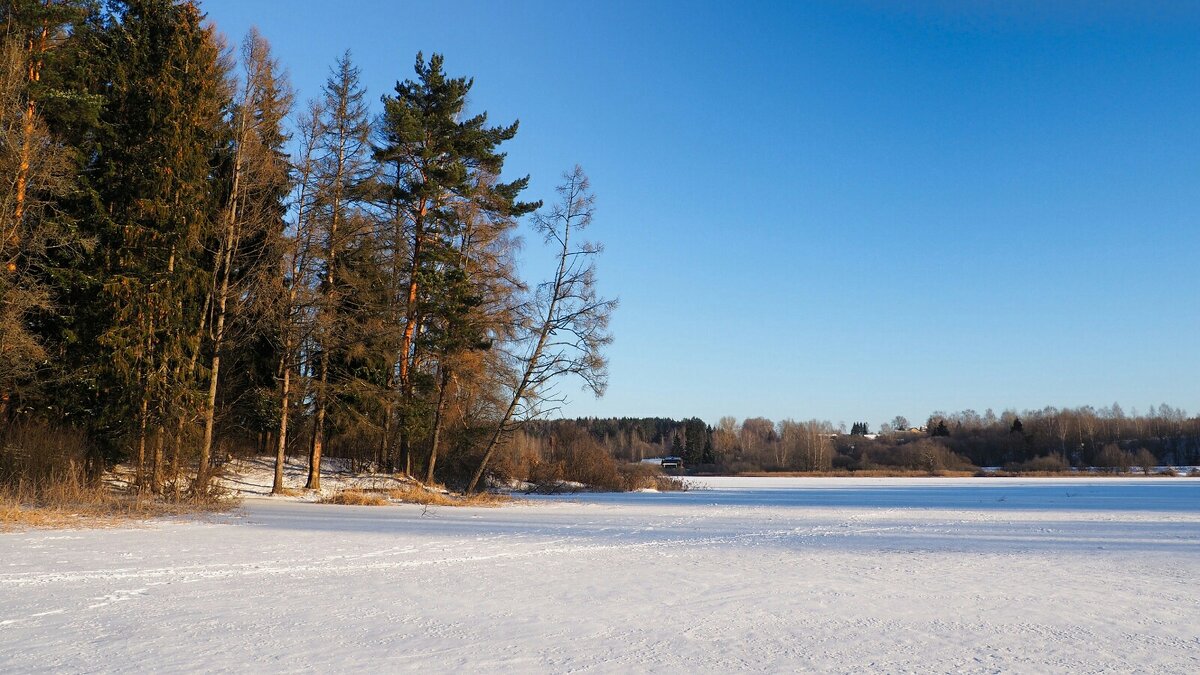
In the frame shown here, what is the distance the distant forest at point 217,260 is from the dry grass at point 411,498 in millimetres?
1842

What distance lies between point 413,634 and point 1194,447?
5506 inches

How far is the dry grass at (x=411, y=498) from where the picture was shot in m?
23.7

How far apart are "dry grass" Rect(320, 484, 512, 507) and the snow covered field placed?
8.14 m

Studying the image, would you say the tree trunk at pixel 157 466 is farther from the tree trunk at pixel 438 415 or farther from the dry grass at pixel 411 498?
the tree trunk at pixel 438 415

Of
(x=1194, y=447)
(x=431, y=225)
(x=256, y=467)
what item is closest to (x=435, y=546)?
(x=431, y=225)

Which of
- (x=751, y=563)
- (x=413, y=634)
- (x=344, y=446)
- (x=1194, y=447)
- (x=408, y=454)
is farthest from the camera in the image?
(x=1194, y=447)

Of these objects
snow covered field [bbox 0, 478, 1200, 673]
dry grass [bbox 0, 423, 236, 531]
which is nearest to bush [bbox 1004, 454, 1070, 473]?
snow covered field [bbox 0, 478, 1200, 673]

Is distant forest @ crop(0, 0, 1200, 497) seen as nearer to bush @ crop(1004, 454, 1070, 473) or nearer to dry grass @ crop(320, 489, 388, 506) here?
dry grass @ crop(320, 489, 388, 506)

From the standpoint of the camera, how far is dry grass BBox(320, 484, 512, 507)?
23719mm

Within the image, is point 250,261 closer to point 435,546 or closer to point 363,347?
point 363,347

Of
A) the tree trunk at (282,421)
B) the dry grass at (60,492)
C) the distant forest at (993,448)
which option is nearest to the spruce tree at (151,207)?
the dry grass at (60,492)

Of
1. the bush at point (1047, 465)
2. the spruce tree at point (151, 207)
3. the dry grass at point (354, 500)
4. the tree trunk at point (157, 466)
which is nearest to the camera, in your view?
the spruce tree at point (151, 207)

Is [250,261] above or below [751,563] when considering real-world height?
above

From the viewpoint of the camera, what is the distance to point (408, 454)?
33406 millimetres
